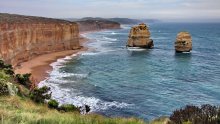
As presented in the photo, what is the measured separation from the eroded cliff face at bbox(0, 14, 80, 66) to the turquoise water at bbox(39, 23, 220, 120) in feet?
19.2

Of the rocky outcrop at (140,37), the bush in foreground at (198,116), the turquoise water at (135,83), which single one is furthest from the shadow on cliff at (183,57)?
the bush in foreground at (198,116)

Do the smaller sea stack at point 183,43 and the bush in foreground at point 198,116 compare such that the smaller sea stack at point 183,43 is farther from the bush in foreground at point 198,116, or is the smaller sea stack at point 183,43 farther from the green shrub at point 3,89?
the bush in foreground at point 198,116

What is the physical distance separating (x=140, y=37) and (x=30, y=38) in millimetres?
27067

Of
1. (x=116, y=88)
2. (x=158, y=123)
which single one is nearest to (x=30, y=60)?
(x=116, y=88)

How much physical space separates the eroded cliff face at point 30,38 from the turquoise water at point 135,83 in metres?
5.84

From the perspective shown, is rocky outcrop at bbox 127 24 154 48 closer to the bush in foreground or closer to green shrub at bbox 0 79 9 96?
green shrub at bbox 0 79 9 96

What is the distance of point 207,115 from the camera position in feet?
37.5

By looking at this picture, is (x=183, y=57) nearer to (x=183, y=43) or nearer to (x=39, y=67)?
(x=183, y=43)

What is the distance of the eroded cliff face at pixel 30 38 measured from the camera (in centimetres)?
5022

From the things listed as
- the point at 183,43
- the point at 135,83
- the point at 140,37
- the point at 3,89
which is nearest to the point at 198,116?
the point at 3,89

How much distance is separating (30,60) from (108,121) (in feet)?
168

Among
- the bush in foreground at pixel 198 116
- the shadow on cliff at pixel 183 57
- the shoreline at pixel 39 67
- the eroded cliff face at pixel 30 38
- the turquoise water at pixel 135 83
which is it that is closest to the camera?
the bush in foreground at pixel 198 116

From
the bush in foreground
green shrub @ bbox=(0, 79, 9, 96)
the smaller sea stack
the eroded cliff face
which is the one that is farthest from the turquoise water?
the bush in foreground

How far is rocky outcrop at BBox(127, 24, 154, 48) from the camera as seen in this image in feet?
264
